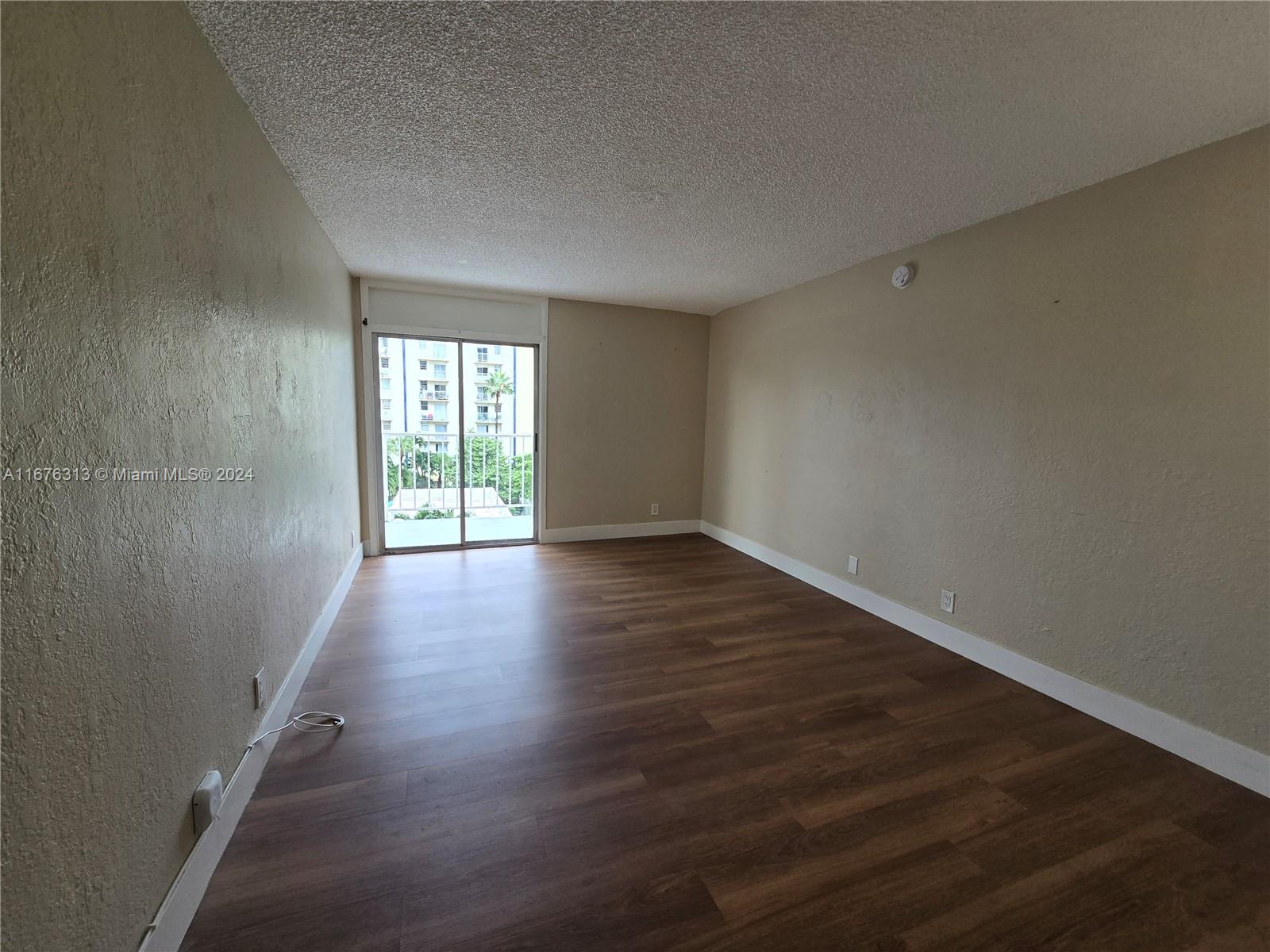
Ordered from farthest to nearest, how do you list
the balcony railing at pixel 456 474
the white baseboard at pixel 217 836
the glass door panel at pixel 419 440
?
the balcony railing at pixel 456 474
the glass door panel at pixel 419 440
the white baseboard at pixel 217 836

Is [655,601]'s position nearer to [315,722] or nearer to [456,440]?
[315,722]

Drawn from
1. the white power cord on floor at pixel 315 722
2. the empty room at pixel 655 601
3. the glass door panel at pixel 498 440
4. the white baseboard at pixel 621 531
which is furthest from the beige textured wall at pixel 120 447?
the white baseboard at pixel 621 531

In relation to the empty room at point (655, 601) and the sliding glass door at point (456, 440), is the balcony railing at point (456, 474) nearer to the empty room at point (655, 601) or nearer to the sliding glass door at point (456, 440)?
the sliding glass door at point (456, 440)

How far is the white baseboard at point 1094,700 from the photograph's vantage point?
1781mm

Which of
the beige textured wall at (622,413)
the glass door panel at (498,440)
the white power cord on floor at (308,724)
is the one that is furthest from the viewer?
the beige textured wall at (622,413)

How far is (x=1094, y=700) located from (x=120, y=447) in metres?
3.51

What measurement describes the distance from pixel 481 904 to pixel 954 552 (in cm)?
276

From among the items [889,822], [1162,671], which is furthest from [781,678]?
[1162,671]

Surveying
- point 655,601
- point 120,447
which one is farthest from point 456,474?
point 120,447

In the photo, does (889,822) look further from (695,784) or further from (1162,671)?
(1162,671)

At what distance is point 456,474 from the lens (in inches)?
183

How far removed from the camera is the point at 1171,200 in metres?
1.92

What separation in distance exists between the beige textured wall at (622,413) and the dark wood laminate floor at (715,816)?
2.41 m

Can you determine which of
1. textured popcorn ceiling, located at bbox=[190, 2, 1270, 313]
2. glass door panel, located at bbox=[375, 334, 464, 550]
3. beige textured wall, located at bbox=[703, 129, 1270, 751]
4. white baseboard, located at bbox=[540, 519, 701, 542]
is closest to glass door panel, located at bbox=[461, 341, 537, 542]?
glass door panel, located at bbox=[375, 334, 464, 550]
